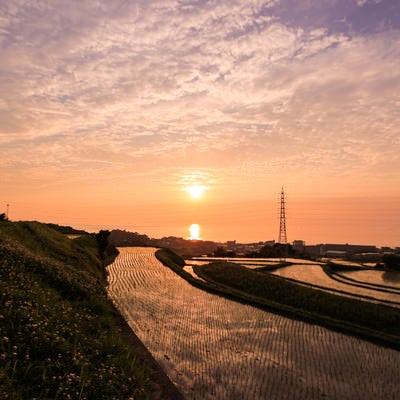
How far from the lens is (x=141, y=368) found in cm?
1223

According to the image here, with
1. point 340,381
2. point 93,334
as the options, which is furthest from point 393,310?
point 93,334

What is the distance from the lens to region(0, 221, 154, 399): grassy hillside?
898 cm

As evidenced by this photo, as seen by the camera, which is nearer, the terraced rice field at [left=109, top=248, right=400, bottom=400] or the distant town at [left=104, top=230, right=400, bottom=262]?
the terraced rice field at [left=109, top=248, right=400, bottom=400]

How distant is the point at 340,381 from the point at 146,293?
16074mm

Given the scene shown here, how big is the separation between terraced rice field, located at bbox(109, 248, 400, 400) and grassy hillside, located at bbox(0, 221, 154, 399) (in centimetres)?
220

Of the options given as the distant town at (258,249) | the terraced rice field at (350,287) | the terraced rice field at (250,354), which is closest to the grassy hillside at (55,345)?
the terraced rice field at (250,354)

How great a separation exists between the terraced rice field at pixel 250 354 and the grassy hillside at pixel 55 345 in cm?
220

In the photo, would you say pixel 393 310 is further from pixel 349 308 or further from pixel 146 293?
pixel 146 293

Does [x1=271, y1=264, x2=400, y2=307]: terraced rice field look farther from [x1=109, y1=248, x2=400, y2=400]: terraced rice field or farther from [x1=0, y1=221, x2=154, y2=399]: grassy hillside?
[x1=0, y1=221, x2=154, y2=399]: grassy hillside

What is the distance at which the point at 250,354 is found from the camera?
15.8 meters

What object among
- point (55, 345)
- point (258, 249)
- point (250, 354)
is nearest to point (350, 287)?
point (250, 354)

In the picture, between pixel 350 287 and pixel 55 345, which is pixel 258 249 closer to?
pixel 350 287

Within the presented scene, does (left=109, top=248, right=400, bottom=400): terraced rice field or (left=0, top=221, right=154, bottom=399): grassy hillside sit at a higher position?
(left=0, top=221, right=154, bottom=399): grassy hillside

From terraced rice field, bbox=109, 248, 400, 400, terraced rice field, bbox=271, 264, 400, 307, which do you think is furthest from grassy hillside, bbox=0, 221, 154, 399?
terraced rice field, bbox=271, 264, 400, 307
